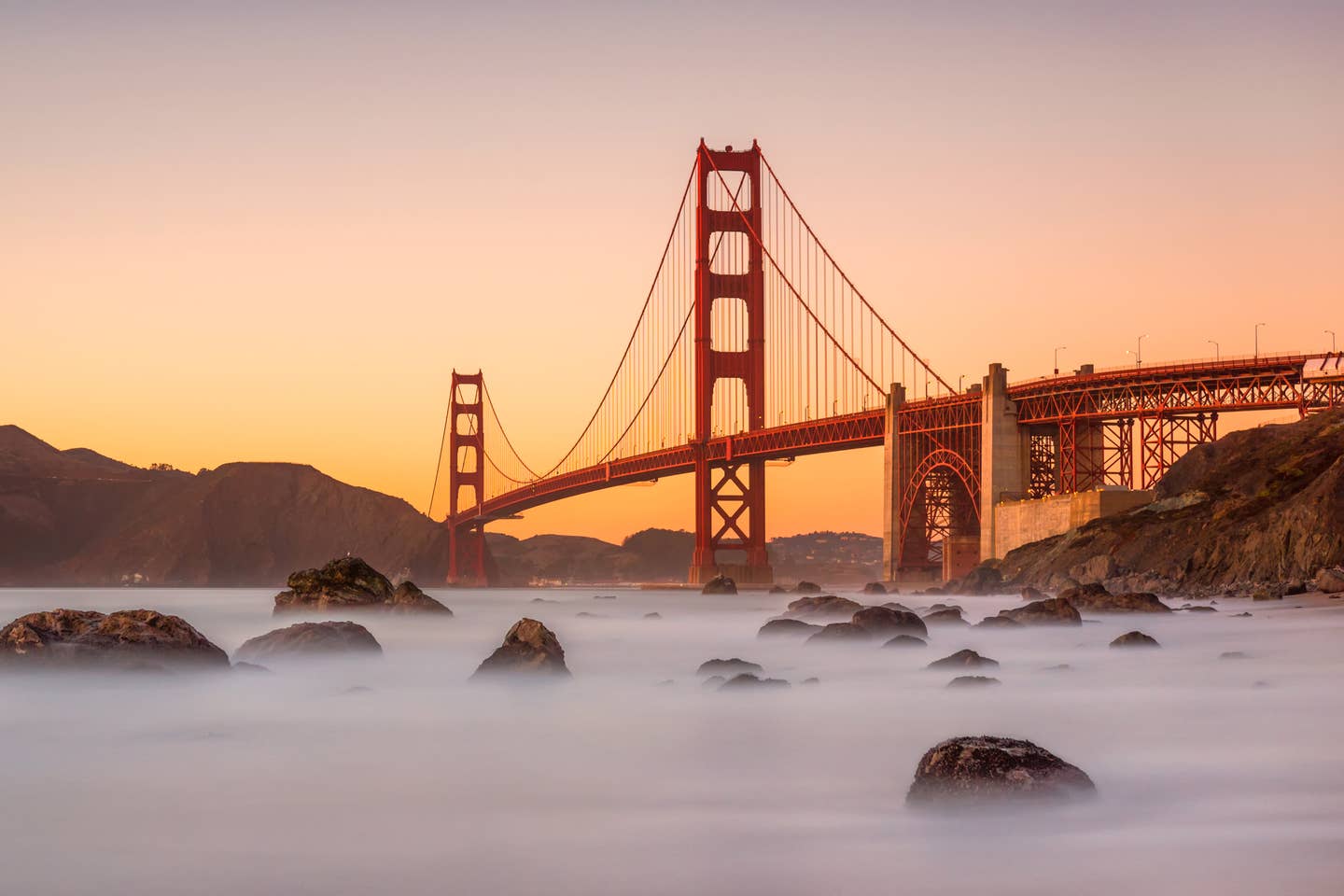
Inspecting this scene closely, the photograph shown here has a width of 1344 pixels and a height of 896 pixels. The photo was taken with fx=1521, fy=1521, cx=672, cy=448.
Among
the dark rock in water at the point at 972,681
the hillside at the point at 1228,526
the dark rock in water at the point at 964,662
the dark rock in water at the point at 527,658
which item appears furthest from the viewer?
the hillside at the point at 1228,526

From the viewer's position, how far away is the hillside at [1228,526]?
Answer: 3888 centimetres

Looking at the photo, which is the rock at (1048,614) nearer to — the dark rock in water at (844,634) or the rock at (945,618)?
the rock at (945,618)

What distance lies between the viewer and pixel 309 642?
22.4 meters

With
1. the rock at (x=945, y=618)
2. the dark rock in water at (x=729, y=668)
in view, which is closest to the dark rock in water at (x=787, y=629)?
the rock at (x=945, y=618)

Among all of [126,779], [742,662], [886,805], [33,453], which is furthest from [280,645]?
[33,453]

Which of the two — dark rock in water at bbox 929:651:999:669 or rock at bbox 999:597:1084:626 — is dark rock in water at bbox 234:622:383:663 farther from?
rock at bbox 999:597:1084:626

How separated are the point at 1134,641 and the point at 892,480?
4390 cm

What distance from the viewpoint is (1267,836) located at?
9.62 meters

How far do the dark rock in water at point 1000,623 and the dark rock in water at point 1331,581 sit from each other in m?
7.57

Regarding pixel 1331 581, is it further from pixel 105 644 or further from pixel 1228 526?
pixel 105 644

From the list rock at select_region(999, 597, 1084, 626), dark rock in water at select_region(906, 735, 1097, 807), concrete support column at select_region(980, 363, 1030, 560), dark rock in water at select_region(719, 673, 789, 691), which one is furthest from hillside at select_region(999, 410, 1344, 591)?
dark rock in water at select_region(906, 735, 1097, 807)

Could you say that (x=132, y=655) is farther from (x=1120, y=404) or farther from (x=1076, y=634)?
(x=1120, y=404)

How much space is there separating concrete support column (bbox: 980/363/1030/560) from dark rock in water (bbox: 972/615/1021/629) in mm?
30512

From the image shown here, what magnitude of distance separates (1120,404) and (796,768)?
48374mm
